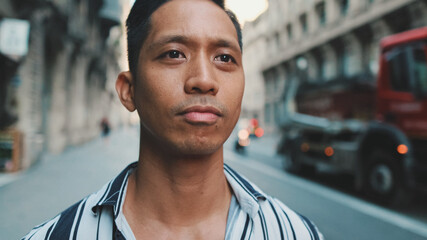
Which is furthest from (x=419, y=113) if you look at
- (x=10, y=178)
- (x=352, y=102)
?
(x=10, y=178)

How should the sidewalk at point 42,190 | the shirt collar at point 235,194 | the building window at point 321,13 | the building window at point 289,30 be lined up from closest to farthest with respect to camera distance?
the shirt collar at point 235,194, the sidewalk at point 42,190, the building window at point 321,13, the building window at point 289,30

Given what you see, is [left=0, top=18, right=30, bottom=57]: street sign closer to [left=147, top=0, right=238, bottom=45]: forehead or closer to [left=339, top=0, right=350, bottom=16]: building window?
[left=147, top=0, right=238, bottom=45]: forehead

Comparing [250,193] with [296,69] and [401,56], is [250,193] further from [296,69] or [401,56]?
[296,69]

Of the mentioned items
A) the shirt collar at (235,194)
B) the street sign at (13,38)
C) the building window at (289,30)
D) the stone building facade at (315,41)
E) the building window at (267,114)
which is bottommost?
the shirt collar at (235,194)

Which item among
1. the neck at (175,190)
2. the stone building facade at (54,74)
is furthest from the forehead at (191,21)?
the stone building facade at (54,74)

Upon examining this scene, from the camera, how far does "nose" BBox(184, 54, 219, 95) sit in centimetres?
108

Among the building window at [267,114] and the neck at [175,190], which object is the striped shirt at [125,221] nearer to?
the neck at [175,190]

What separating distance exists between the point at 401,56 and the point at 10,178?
893cm

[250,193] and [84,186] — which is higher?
[250,193]

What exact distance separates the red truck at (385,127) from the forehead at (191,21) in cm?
555

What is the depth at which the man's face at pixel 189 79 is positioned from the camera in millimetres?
1065

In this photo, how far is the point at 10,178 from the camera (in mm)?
7738

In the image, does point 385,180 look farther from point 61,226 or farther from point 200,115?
point 61,226

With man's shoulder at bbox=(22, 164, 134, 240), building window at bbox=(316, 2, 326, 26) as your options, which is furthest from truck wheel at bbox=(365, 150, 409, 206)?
building window at bbox=(316, 2, 326, 26)
